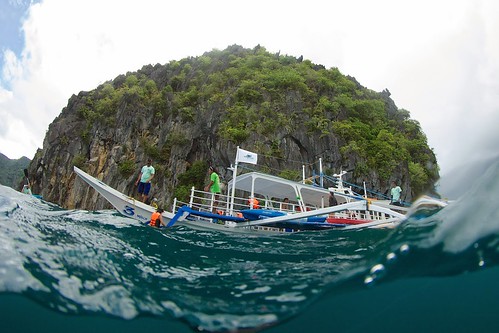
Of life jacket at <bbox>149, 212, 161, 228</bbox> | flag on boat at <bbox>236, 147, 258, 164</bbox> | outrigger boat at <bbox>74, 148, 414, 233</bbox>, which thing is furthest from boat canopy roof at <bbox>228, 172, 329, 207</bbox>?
life jacket at <bbox>149, 212, 161, 228</bbox>

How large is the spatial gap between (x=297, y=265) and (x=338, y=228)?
20.6 ft

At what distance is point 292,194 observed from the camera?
15.1 m

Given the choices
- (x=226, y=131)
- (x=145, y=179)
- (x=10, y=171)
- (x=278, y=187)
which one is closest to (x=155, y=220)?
(x=145, y=179)

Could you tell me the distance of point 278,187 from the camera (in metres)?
14.1

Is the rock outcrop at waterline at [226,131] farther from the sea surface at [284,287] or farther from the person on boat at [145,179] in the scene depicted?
the sea surface at [284,287]

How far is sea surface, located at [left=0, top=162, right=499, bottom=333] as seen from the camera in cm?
446

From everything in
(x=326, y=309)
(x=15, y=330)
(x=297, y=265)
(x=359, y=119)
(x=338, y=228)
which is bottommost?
(x=15, y=330)

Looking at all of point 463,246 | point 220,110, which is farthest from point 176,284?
point 220,110

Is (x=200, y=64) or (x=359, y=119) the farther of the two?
(x=200, y=64)

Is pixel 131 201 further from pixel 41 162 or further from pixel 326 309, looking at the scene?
pixel 41 162

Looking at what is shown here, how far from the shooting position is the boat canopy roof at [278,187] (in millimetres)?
13050

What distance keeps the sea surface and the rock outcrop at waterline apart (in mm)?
19713

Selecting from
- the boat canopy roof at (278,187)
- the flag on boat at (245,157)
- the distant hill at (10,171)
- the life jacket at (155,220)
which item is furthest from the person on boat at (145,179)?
the distant hill at (10,171)

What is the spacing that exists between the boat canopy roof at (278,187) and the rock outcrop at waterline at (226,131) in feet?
32.1
